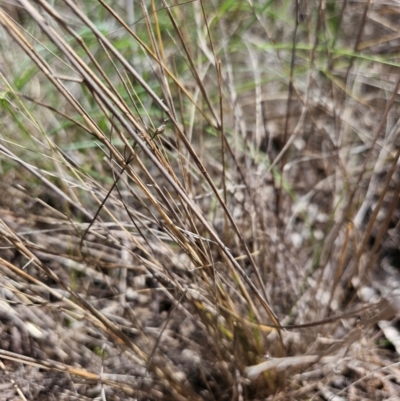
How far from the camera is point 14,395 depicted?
0.96 meters

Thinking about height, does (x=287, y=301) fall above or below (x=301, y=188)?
below

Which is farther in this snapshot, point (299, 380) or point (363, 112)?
point (363, 112)

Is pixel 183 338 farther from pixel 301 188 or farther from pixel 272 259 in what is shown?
pixel 301 188

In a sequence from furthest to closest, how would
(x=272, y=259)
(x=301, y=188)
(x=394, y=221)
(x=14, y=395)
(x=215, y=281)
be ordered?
(x=301, y=188), (x=394, y=221), (x=272, y=259), (x=14, y=395), (x=215, y=281)

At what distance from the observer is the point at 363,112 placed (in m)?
1.48

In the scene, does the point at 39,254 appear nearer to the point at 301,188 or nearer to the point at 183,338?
the point at 183,338

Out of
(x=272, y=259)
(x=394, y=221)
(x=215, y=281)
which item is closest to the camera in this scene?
(x=215, y=281)

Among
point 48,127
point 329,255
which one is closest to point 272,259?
point 329,255

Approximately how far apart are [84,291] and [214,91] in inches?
25.7

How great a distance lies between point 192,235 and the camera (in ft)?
2.38

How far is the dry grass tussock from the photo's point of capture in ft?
2.52

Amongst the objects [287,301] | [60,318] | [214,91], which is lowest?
[287,301]

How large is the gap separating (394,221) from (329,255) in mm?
401

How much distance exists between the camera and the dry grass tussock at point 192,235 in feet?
2.52
